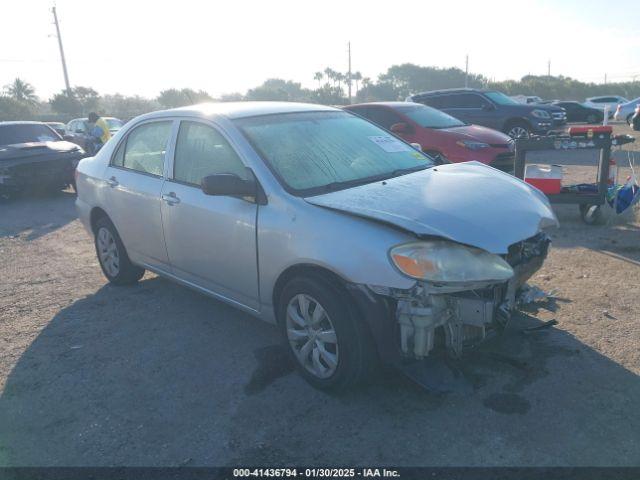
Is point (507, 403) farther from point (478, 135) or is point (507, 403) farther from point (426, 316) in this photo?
point (478, 135)

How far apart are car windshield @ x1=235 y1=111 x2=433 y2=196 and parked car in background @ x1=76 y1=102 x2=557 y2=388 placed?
0.5 inches

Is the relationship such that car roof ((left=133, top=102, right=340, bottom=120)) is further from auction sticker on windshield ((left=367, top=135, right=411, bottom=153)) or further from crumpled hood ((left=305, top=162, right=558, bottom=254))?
crumpled hood ((left=305, top=162, right=558, bottom=254))

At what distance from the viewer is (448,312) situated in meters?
2.93

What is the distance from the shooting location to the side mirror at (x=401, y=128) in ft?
30.0

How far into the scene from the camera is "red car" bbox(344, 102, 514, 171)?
8.88m

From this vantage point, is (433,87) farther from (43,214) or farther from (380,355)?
(380,355)

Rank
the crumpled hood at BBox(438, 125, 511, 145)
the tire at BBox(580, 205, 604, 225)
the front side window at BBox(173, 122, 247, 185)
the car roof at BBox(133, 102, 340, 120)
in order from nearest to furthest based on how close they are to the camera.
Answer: the front side window at BBox(173, 122, 247, 185) < the car roof at BBox(133, 102, 340, 120) < the tire at BBox(580, 205, 604, 225) < the crumpled hood at BBox(438, 125, 511, 145)

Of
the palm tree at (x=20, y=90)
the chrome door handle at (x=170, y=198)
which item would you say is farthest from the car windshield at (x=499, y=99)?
the palm tree at (x=20, y=90)

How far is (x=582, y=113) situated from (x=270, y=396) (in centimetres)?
2978

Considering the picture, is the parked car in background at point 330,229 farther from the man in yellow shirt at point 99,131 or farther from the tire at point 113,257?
the man in yellow shirt at point 99,131

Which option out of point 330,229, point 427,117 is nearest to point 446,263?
point 330,229

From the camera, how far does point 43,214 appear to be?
9578 mm

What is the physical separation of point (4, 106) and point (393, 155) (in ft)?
153

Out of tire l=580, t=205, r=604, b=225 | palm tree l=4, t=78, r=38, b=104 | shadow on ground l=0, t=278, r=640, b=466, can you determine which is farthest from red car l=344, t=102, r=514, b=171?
palm tree l=4, t=78, r=38, b=104
